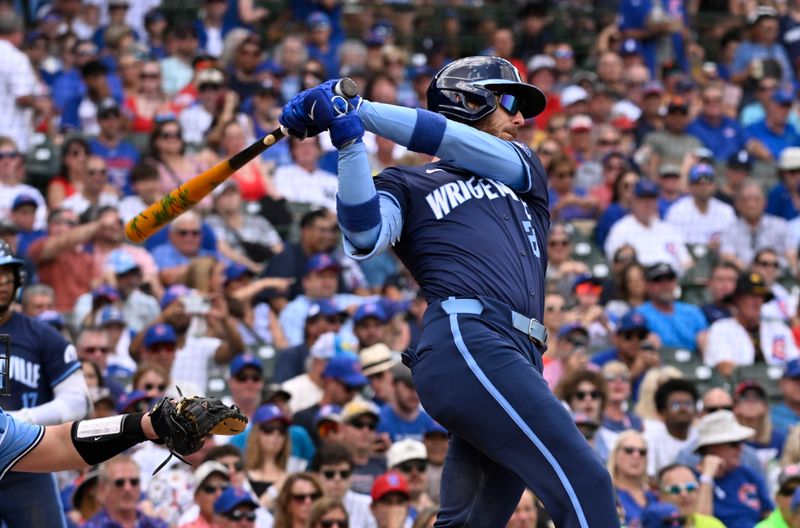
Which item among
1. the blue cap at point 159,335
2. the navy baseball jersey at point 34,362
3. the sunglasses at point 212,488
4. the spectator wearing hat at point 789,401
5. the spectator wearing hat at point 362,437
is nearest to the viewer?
the navy baseball jersey at point 34,362

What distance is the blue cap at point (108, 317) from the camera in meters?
9.83

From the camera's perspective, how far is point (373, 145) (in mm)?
12828

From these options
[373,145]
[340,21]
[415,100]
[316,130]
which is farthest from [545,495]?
[340,21]

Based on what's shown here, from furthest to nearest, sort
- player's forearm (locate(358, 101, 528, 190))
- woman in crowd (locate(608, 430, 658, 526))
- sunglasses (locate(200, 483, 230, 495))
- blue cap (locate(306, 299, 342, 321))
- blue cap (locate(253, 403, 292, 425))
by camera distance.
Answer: blue cap (locate(306, 299, 342, 321)) < woman in crowd (locate(608, 430, 658, 526)) < blue cap (locate(253, 403, 292, 425)) < sunglasses (locate(200, 483, 230, 495)) < player's forearm (locate(358, 101, 528, 190))

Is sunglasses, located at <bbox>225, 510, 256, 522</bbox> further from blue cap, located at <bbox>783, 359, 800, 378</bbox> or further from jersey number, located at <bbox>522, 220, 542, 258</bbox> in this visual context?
blue cap, located at <bbox>783, 359, 800, 378</bbox>

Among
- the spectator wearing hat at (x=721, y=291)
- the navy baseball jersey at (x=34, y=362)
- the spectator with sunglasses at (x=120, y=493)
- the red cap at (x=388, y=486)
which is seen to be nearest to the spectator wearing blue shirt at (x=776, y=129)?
the spectator wearing hat at (x=721, y=291)

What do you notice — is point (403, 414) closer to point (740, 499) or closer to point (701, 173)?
point (740, 499)

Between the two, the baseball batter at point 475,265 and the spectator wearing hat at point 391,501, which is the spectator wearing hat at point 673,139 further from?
the baseball batter at point 475,265

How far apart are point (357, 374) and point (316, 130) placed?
4688mm

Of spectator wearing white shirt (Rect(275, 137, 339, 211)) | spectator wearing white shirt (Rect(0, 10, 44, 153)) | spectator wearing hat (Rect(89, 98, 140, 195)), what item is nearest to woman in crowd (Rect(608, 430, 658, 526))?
spectator wearing white shirt (Rect(275, 137, 339, 211))

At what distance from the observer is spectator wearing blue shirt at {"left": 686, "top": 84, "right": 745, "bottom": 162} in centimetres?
1423

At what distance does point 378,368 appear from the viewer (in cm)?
981

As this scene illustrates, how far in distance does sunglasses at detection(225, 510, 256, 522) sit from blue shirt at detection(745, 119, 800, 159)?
26.8ft

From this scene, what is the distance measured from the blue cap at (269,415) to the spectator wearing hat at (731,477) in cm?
254
